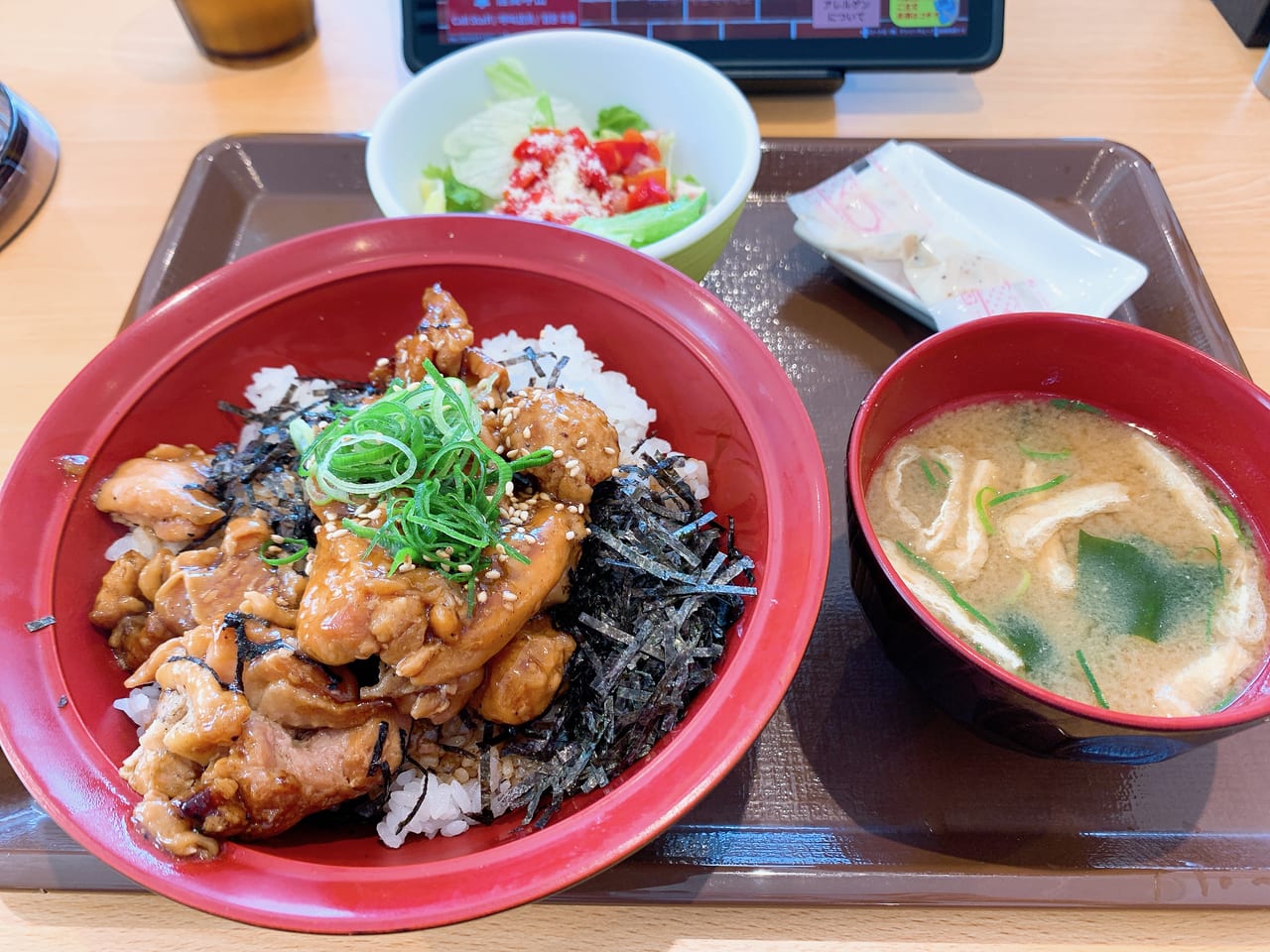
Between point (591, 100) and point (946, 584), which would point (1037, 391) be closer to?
point (946, 584)

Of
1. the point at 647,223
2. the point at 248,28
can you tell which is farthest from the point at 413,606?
the point at 248,28

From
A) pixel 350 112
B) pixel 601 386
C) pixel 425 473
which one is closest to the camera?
pixel 425 473

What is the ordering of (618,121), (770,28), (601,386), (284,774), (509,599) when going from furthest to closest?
(770,28) → (618,121) → (601,386) → (509,599) → (284,774)

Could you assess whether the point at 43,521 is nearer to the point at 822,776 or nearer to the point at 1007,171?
the point at 822,776

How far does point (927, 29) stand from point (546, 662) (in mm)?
2537

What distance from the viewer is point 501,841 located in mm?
1319

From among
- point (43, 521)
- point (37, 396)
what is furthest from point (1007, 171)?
point (37, 396)

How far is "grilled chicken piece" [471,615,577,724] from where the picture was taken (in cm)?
138

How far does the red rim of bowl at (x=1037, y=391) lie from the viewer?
1.17 metres

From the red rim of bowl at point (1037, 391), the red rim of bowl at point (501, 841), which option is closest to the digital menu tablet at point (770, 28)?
A: the red rim of bowl at point (501, 841)

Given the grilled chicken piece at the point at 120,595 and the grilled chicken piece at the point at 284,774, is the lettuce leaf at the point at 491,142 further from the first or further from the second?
the grilled chicken piece at the point at 284,774

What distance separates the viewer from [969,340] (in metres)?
1.61

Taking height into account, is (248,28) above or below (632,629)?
above

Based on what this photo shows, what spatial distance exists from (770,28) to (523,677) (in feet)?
7.93
